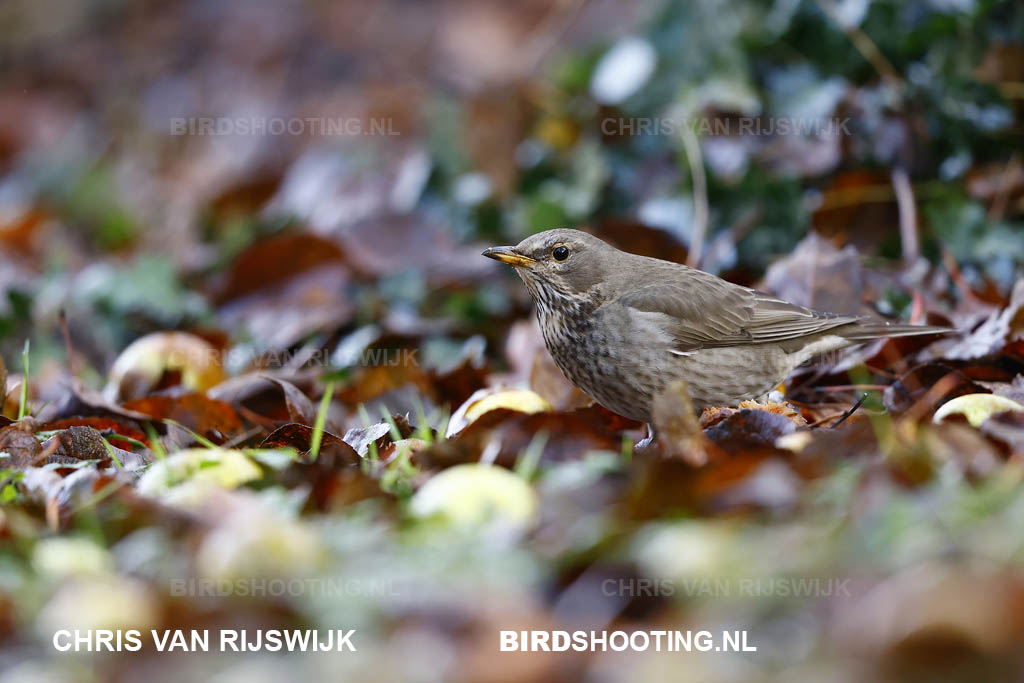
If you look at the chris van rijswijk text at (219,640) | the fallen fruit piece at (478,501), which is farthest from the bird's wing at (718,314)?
the chris van rijswijk text at (219,640)

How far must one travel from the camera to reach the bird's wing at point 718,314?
4.80 meters

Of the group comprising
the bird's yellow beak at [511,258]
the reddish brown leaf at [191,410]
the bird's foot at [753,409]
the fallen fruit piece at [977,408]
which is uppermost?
the bird's yellow beak at [511,258]

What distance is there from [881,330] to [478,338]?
91.6 inches

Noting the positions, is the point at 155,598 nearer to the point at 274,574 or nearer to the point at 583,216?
the point at 274,574

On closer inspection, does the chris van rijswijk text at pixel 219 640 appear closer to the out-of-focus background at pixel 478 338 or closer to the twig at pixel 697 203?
the out-of-focus background at pixel 478 338

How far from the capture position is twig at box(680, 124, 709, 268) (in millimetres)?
6344

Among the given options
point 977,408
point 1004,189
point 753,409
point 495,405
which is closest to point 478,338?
point 495,405

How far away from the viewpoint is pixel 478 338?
6379 millimetres

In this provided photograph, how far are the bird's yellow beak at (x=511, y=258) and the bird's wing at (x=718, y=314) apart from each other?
1.42 ft

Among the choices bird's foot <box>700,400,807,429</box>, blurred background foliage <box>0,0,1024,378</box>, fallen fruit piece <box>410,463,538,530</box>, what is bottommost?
fallen fruit piece <box>410,463,538,530</box>

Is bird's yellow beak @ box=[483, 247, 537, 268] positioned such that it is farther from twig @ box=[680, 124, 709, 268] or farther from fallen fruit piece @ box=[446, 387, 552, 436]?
twig @ box=[680, 124, 709, 268]

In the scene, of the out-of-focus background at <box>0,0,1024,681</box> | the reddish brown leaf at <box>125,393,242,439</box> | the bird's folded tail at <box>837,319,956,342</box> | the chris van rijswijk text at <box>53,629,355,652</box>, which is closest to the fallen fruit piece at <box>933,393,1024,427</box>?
the out-of-focus background at <box>0,0,1024,681</box>

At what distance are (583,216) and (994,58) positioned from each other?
2442 mm

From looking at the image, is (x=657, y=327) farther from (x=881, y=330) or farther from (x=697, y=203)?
(x=697, y=203)
